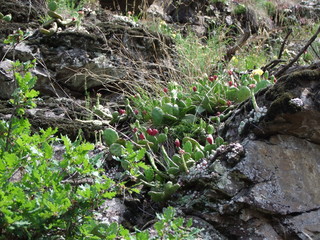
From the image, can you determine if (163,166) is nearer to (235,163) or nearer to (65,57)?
(235,163)

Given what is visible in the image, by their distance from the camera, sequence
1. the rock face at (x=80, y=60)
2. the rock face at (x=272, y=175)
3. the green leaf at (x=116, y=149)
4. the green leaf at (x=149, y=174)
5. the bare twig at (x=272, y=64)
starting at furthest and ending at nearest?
the rock face at (x=80, y=60) < the bare twig at (x=272, y=64) < the green leaf at (x=116, y=149) < the green leaf at (x=149, y=174) < the rock face at (x=272, y=175)

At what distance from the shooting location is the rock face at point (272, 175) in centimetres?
237

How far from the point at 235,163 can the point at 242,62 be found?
10.9 feet

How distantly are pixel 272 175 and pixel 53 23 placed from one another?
10.5 ft

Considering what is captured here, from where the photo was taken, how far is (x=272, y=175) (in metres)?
2.49

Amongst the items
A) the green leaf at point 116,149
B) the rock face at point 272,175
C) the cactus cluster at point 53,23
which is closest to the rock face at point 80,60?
the cactus cluster at point 53,23

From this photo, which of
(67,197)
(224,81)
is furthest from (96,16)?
(67,197)

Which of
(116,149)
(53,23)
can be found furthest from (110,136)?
(53,23)

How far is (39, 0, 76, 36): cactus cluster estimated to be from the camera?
4.61 meters

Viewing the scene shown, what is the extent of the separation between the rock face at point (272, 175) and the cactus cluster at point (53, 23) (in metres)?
2.68

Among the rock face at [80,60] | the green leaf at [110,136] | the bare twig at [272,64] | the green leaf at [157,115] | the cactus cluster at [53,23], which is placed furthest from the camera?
the cactus cluster at [53,23]

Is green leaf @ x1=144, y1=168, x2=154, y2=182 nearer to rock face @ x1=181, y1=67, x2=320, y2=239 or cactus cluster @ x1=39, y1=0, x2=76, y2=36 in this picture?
rock face @ x1=181, y1=67, x2=320, y2=239

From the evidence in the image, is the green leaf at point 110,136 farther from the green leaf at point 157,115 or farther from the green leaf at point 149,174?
the green leaf at point 149,174

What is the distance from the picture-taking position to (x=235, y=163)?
8.30 ft
